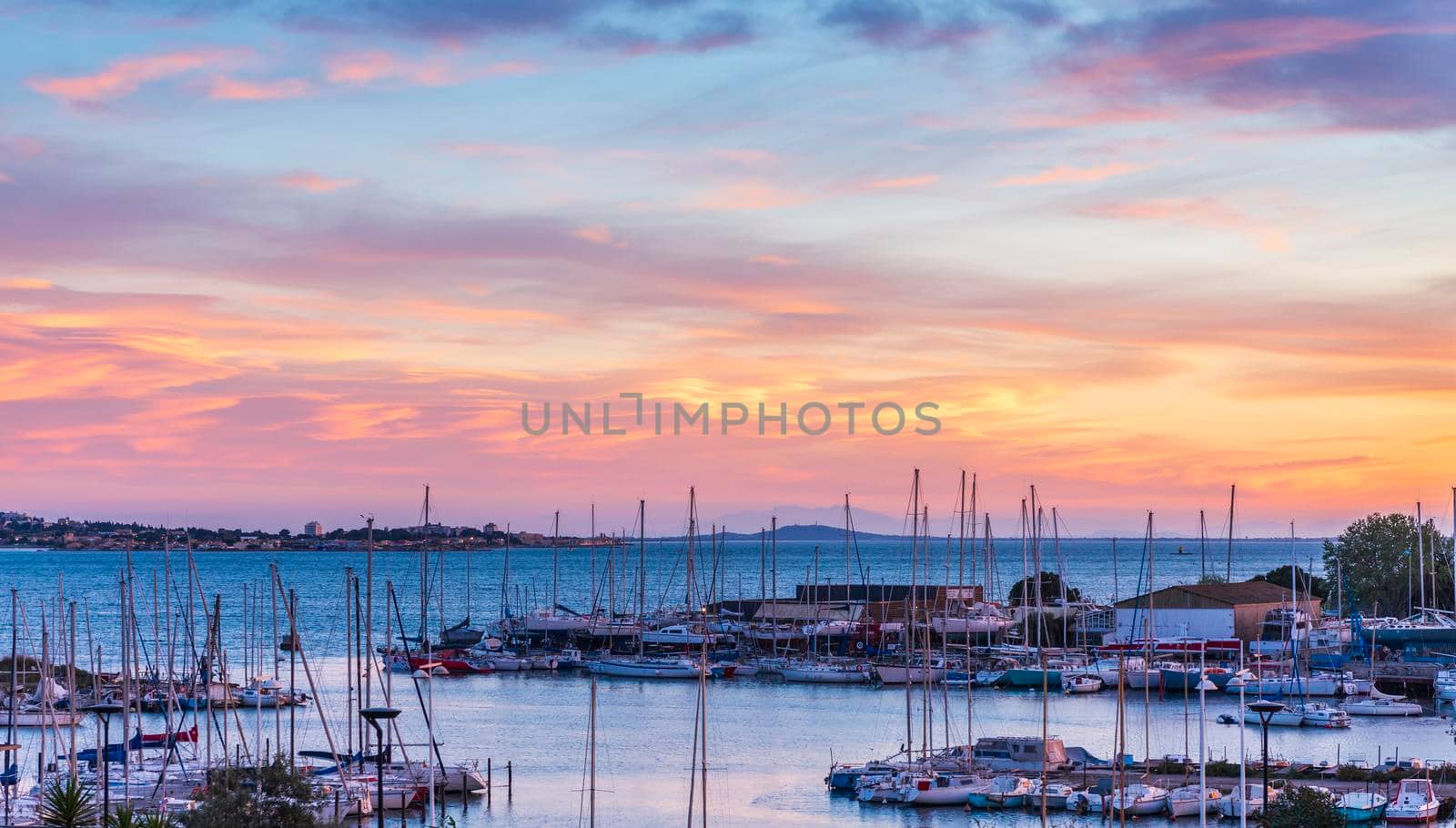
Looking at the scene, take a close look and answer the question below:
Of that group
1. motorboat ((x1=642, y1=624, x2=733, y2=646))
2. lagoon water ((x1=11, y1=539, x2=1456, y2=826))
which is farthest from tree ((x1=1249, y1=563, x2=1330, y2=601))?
motorboat ((x1=642, y1=624, x2=733, y2=646))

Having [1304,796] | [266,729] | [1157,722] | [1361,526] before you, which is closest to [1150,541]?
[1157,722]

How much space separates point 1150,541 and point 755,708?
97.0 ft

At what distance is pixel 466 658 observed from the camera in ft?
389

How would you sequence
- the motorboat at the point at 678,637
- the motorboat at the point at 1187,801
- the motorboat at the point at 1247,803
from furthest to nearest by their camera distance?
1. the motorboat at the point at 678,637
2. the motorboat at the point at 1187,801
3. the motorboat at the point at 1247,803

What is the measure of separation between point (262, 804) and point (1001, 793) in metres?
29.0

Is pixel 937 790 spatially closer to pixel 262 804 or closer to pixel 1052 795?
pixel 1052 795

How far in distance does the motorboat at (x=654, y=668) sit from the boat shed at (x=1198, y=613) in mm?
30525

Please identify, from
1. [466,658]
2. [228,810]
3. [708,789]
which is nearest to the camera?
[228,810]

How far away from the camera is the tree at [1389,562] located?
137000 millimetres

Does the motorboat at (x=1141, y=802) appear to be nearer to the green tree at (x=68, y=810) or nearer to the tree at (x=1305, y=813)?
the tree at (x=1305, y=813)

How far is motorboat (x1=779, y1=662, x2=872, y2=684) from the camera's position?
108 meters

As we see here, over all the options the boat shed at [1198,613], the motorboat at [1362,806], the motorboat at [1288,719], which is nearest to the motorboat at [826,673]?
the boat shed at [1198,613]

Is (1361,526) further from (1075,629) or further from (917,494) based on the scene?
(917,494)

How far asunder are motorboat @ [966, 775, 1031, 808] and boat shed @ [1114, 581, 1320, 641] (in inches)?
2217
